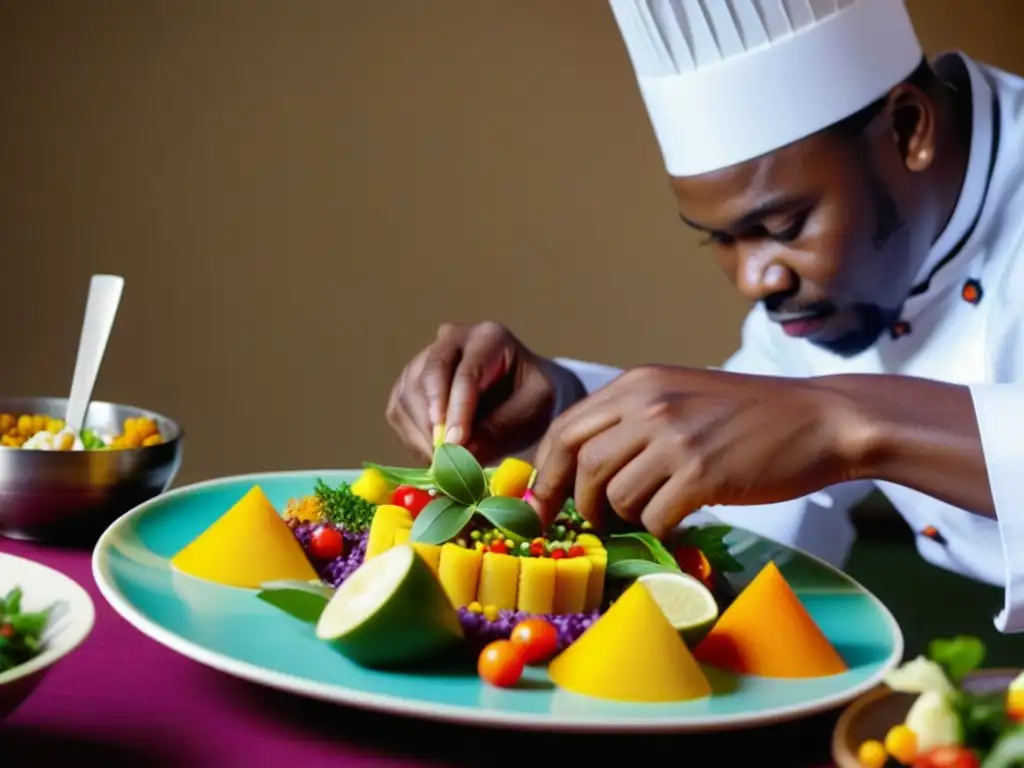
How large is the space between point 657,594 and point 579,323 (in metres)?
2.15

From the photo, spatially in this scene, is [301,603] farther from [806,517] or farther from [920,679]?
[806,517]

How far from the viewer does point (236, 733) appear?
0.70 meters

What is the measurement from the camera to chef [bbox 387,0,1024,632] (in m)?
0.96

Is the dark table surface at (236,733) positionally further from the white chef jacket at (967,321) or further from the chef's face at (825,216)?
the white chef jacket at (967,321)

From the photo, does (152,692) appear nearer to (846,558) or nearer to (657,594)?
(657,594)

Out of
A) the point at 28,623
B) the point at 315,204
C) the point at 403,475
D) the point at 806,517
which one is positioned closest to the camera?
the point at 28,623

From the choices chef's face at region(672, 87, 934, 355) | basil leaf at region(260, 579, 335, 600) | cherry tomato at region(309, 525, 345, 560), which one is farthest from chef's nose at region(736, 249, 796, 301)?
basil leaf at region(260, 579, 335, 600)

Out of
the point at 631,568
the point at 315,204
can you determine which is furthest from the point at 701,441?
the point at 315,204

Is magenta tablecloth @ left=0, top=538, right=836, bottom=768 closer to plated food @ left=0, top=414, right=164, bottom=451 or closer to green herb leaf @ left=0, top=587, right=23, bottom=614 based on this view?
green herb leaf @ left=0, top=587, right=23, bottom=614

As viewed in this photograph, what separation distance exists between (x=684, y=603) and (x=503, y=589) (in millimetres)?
128

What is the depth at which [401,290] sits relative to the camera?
9.47 feet

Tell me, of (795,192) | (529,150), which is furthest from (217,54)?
(795,192)

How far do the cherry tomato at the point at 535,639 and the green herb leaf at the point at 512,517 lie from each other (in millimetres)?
162

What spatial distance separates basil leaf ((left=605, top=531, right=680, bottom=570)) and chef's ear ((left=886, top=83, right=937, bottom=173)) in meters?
0.66
